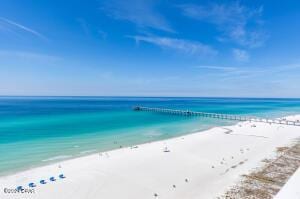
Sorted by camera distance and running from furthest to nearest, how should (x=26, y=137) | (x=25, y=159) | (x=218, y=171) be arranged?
1. (x=26, y=137)
2. (x=25, y=159)
3. (x=218, y=171)

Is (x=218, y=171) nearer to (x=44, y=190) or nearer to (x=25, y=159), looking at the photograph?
(x=44, y=190)

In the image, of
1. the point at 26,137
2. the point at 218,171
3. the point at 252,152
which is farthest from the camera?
the point at 26,137

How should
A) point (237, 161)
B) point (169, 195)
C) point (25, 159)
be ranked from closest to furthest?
point (169, 195)
point (237, 161)
point (25, 159)

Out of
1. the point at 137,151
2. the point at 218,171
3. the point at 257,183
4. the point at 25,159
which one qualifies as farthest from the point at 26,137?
the point at 257,183

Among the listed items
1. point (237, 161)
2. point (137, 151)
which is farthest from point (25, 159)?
point (237, 161)

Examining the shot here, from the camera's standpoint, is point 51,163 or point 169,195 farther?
point 51,163

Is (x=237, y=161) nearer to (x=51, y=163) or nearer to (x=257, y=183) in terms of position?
(x=257, y=183)
